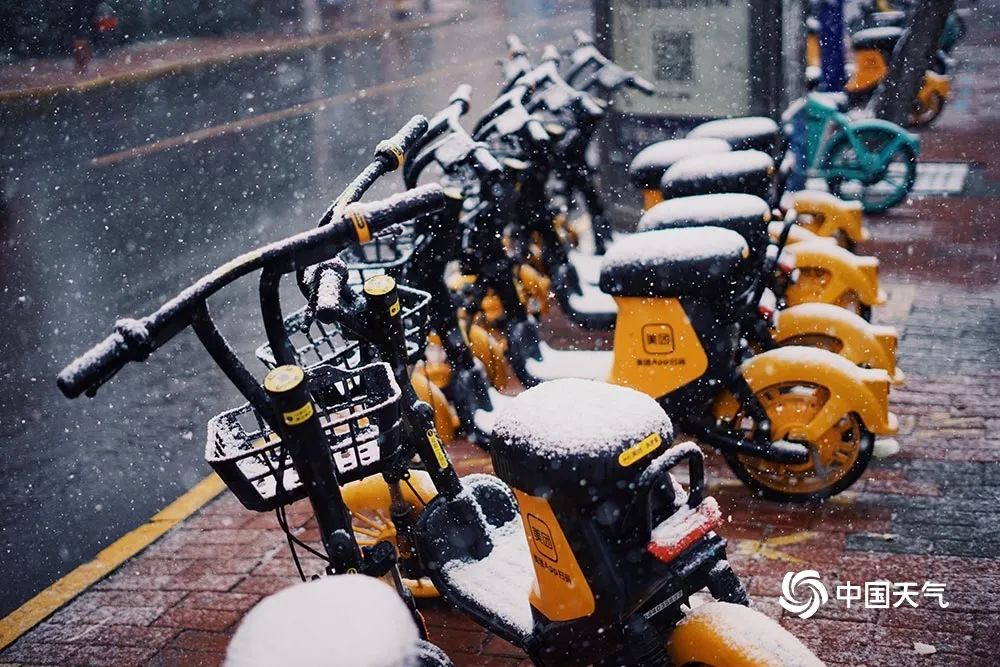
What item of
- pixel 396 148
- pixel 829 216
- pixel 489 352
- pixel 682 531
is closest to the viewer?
pixel 682 531

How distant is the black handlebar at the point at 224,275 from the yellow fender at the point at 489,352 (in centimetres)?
308

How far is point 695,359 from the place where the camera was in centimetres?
422

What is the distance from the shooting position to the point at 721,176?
5.27 meters

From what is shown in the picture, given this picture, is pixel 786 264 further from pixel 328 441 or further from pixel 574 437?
pixel 328 441

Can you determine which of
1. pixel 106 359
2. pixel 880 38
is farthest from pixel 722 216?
pixel 880 38

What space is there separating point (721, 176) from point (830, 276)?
35.0 inches

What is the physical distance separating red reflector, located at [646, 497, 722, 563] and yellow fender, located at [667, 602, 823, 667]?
7.5 inches

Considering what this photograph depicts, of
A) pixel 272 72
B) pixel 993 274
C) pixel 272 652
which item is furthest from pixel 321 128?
pixel 272 652

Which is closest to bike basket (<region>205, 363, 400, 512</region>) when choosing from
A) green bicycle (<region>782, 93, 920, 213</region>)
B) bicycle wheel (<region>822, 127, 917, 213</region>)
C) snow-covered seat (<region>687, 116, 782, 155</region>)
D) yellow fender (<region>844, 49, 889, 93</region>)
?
snow-covered seat (<region>687, 116, 782, 155</region>)

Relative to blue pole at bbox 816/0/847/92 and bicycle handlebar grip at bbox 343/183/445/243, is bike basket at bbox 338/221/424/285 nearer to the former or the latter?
bicycle handlebar grip at bbox 343/183/445/243

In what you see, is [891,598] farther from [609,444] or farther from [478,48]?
[478,48]

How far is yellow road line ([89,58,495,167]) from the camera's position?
13836 mm

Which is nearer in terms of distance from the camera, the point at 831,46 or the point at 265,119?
the point at 831,46

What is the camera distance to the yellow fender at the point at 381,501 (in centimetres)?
364
